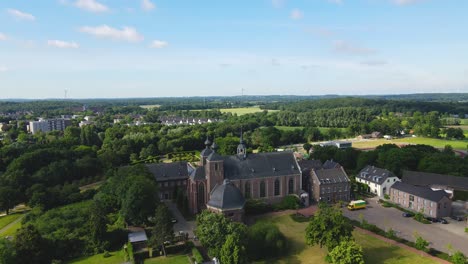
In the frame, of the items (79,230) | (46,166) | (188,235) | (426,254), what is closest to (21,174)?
(46,166)

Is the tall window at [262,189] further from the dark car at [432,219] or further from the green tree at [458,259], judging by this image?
the green tree at [458,259]

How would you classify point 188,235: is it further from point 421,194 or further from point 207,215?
point 421,194

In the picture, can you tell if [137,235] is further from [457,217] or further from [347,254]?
[457,217]

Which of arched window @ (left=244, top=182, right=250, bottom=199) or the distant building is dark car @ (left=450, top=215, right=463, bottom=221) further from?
the distant building

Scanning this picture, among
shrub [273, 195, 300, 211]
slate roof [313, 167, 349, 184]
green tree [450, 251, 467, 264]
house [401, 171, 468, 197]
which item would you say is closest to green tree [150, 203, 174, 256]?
shrub [273, 195, 300, 211]

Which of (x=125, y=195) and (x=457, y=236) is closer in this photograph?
(x=457, y=236)

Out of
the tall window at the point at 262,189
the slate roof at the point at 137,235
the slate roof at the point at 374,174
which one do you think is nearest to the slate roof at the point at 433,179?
the slate roof at the point at 374,174
